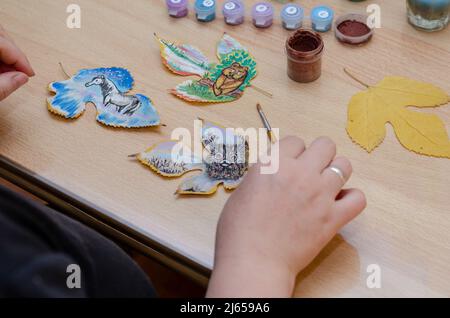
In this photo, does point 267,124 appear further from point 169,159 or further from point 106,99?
point 106,99

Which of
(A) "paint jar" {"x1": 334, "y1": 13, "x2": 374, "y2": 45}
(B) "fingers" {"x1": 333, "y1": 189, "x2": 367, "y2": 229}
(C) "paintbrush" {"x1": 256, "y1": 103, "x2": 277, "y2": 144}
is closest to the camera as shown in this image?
(B) "fingers" {"x1": 333, "y1": 189, "x2": 367, "y2": 229}

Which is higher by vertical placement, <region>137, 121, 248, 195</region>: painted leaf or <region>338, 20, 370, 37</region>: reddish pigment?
<region>338, 20, 370, 37</region>: reddish pigment

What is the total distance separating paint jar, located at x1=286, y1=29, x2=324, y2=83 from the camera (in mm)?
857

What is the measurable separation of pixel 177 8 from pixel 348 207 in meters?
0.49

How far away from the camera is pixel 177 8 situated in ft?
3.26

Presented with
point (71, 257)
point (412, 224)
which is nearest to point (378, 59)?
point (412, 224)

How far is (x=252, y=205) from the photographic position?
0.69 meters

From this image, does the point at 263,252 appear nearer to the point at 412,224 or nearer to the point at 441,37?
the point at 412,224

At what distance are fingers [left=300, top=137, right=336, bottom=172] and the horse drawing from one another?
0.29m

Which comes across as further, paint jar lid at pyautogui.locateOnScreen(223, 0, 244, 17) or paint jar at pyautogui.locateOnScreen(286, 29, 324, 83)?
paint jar lid at pyautogui.locateOnScreen(223, 0, 244, 17)

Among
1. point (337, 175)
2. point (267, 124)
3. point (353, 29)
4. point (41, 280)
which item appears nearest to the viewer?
point (41, 280)

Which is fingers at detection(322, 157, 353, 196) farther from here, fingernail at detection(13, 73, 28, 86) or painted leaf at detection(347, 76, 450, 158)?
fingernail at detection(13, 73, 28, 86)
